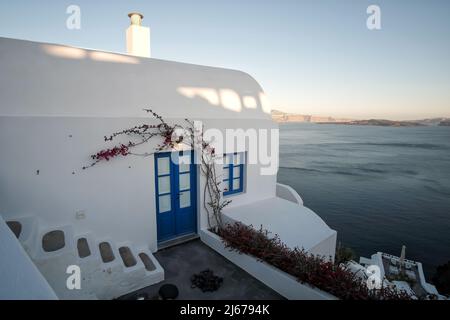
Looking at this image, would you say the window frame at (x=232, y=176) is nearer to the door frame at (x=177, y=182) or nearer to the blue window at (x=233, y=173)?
the blue window at (x=233, y=173)

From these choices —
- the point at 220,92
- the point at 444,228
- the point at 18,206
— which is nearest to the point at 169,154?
the point at 220,92

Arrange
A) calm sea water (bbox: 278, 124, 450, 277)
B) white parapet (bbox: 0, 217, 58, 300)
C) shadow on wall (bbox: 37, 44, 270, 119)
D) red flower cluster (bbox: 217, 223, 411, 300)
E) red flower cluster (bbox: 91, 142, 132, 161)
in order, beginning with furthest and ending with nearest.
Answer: calm sea water (bbox: 278, 124, 450, 277)
shadow on wall (bbox: 37, 44, 270, 119)
red flower cluster (bbox: 91, 142, 132, 161)
red flower cluster (bbox: 217, 223, 411, 300)
white parapet (bbox: 0, 217, 58, 300)

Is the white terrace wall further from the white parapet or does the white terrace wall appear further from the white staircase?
the white parapet

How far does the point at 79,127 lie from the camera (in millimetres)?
5199

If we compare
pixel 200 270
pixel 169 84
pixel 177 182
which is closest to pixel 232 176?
pixel 177 182

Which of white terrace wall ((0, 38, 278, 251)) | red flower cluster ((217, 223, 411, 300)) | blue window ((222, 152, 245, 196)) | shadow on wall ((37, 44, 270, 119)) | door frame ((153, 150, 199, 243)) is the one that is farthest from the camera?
blue window ((222, 152, 245, 196))

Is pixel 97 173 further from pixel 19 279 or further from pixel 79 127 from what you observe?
pixel 19 279

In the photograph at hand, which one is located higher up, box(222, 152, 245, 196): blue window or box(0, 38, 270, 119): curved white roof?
box(0, 38, 270, 119): curved white roof

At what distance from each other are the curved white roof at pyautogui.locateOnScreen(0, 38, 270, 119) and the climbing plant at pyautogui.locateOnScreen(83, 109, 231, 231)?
0.40 m

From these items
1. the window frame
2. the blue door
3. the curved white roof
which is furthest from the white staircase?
the window frame

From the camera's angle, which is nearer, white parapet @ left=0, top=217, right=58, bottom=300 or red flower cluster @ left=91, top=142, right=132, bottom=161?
white parapet @ left=0, top=217, right=58, bottom=300

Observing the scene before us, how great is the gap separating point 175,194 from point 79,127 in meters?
2.75

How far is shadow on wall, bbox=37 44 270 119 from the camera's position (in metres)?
5.59

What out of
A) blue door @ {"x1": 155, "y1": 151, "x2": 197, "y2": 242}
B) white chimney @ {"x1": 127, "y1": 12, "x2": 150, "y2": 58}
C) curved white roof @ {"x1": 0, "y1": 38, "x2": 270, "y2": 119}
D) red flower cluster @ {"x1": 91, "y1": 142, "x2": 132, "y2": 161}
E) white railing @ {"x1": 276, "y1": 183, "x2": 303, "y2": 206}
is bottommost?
white railing @ {"x1": 276, "y1": 183, "x2": 303, "y2": 206}
